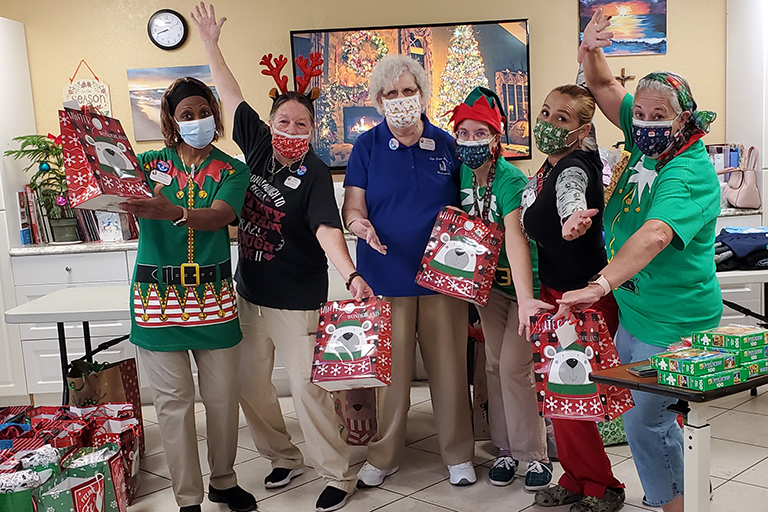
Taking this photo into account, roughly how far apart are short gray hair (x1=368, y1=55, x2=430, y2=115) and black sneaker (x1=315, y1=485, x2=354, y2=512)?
4.72ft

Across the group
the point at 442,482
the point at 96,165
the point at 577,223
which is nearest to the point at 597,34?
the point at 577,223

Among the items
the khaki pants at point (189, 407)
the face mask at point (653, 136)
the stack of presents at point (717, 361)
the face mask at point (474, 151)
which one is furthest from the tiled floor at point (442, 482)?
the face mask at point (474, 151)

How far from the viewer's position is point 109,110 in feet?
15.5

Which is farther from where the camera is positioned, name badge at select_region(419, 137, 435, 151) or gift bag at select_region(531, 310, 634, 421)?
name badge at select_region(419, 137, 435, 151)

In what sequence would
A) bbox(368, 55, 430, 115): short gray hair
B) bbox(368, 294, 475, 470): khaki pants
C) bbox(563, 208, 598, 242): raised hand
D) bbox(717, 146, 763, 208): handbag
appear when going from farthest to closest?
bbox(717, 146, 763, 208): handbag
bbox(368, 294, 475, 470): khaki pants
bbox(368, 55, 430, 115): short gray hair
bbox(563, 208, 598, 242): raised hand

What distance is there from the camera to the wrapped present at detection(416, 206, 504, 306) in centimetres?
264

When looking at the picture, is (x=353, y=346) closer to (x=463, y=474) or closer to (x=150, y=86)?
(x=463, y=474)

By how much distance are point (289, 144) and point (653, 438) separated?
5.14 feet

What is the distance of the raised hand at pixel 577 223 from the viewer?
201cm

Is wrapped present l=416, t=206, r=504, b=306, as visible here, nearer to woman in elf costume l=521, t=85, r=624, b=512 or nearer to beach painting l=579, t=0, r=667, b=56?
woman in elf costume l=521, t=85, r=624, b=512

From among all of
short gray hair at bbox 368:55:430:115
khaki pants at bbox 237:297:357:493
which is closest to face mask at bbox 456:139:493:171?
short gray hair at bbox 368:55:430:115

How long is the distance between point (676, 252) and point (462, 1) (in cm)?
309

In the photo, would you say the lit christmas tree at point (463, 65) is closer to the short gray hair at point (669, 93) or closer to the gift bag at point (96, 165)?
the short gray hair at point (669, 93)

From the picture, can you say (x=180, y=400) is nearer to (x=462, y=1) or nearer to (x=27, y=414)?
(x=27, y=414)
